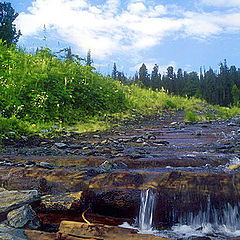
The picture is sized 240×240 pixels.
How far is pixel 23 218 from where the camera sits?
86.4 inches

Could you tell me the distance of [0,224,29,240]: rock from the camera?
72.4 inches

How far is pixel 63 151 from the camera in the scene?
15.3ft

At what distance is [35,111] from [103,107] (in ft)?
11.9

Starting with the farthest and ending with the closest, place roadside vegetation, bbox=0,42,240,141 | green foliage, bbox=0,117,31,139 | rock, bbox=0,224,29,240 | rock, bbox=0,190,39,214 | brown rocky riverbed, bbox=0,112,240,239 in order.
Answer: roadside vegetation, bbox=0,42,240,141
green foliage, bbox=0,117,31,139
rock, bbox=0,190,39,214
brown rocky riverbed, bbox=0,112,240,239
rock, bbox=0,224,29,240

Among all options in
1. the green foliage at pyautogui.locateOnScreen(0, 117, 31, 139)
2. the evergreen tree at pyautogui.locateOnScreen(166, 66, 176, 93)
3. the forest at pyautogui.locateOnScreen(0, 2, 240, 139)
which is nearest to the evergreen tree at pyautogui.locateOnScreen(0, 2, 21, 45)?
the forest at pyautogui.locateOnScreen(0, 2, 240, 139)

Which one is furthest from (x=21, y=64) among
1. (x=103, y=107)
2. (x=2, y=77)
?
(x=103, y=107)

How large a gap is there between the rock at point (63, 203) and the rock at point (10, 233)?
55cm

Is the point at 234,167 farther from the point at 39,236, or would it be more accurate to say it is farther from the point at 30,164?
the point at 30,164

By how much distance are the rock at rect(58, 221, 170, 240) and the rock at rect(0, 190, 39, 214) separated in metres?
0.60

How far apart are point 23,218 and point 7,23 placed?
2239 cm

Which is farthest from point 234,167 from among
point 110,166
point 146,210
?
point 110,166

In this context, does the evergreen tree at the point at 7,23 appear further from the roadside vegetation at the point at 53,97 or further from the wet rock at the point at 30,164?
the wet rock at the point at 30,164

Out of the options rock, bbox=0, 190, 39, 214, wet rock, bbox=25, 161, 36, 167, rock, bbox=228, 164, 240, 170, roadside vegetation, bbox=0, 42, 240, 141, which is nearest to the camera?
rock, bbox=0, 190, 39, 214

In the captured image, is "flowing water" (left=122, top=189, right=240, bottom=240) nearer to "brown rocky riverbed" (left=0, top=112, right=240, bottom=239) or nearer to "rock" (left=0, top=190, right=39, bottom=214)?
"brown rocky riverbed" (left=0, top=112, right=240, bottom=239)
